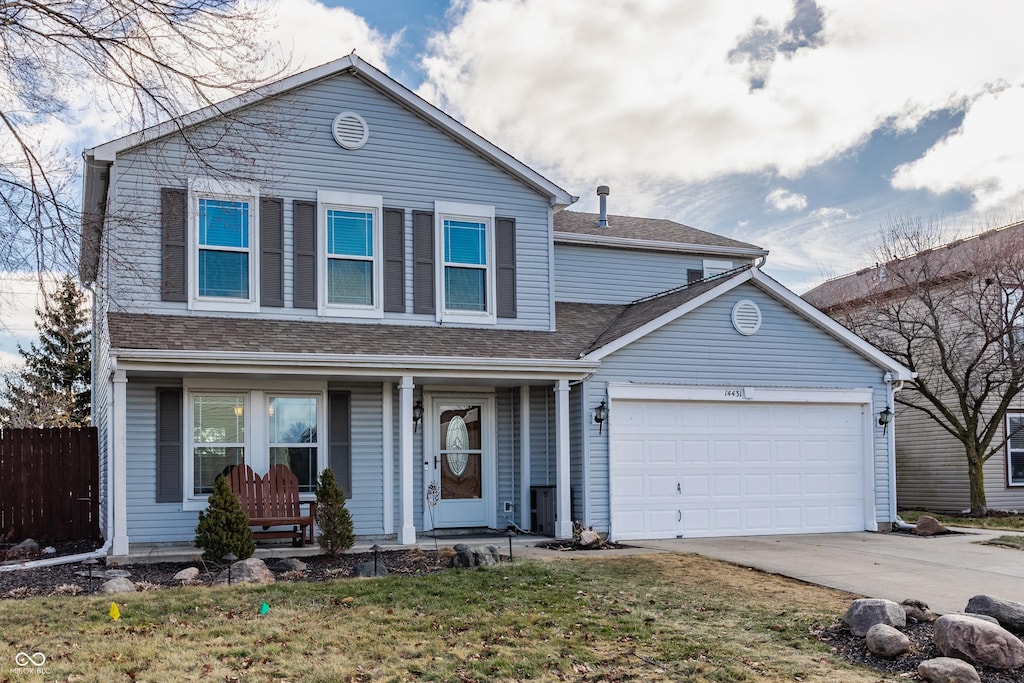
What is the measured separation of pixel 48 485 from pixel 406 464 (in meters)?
6.44

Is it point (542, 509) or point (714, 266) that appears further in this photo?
point (714, 266)

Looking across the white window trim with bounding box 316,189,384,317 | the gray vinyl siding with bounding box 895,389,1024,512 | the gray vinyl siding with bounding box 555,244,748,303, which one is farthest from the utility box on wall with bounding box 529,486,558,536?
the gray vinyl siding with bounding box 895,389,1024,512

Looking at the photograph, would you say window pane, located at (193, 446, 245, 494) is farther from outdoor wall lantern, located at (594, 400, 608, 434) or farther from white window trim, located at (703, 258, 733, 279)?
white window trim, located at (703, 258, 733, 279)

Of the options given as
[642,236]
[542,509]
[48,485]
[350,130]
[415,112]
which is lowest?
[542,509]

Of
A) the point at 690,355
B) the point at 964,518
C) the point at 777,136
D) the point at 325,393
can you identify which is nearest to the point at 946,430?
the point at 964,518

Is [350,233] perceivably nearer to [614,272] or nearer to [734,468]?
[614,272]

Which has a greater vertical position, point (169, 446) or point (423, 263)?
point (423, 263)

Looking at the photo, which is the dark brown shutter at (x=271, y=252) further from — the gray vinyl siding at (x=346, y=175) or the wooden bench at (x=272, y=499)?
the wooden bench at (x=272, y=499)

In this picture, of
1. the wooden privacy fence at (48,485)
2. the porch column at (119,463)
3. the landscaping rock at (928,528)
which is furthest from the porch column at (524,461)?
the wooden privacy fence at (48,485)

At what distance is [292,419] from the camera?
43.2 ft

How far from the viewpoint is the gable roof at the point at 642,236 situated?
16.5 meters

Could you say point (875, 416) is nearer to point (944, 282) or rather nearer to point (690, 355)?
point (690, 355)

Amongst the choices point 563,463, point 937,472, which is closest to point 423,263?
point 563,463

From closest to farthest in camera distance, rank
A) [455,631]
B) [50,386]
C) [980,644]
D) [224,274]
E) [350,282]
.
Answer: [980,644] → [455,631] → [224,274] → [350,282] → [50,386]
